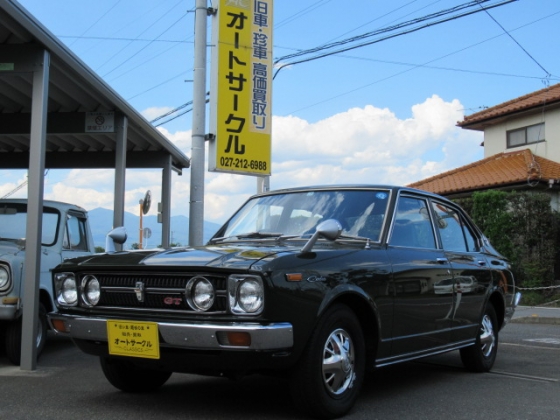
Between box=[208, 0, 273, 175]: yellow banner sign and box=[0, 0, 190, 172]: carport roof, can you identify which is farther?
box=[208, 0, 273, 175]: yellow banner sign

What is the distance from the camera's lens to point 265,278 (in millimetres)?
3871

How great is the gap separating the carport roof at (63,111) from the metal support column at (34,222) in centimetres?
34

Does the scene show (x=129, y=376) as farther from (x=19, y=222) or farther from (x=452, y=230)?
(x=19, y=222)

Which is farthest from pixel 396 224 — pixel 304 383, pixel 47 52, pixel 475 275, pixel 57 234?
pixel 57 234

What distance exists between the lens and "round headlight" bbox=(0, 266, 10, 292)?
6.73 m

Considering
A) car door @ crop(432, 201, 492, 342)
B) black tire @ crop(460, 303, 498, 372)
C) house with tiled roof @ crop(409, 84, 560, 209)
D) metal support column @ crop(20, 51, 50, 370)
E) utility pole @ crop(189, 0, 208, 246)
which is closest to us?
car door @ crop(432, 201, 492, 342)

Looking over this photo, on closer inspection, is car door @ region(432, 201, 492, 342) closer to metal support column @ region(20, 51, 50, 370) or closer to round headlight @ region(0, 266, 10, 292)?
metal support column @ region(20, 51, 50, 370)

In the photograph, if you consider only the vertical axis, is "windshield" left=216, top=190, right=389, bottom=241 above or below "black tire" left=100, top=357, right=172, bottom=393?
above

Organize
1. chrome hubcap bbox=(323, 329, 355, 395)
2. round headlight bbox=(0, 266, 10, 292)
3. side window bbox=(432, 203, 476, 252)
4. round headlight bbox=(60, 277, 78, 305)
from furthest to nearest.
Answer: round headlight bbox=(0, 266, 10, 292)
side window bbox=(432, 203, 476, 252)
round headlight bbox=(60, 277, 78, 305)
chrome hubcap bbox=(323, 329, 355, 395)

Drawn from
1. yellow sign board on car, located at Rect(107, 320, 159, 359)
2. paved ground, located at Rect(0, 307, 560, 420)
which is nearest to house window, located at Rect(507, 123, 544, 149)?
paved ground, located at Rect(0, 307, 560, 420)

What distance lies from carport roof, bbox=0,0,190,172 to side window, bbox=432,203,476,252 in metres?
4.22

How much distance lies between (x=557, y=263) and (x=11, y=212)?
601 inches

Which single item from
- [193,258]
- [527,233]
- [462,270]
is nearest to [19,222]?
[193,258]

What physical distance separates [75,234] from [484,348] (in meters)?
5.16
